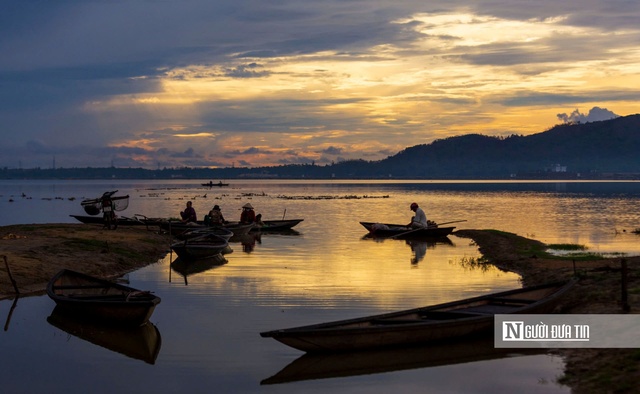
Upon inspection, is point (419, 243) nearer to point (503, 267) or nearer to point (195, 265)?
point (503, 267)

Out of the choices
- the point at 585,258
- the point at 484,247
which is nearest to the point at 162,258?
the point at 484,247

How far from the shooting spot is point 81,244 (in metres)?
30.9

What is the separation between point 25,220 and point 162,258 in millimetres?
42370

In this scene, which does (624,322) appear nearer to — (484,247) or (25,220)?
(484,247)

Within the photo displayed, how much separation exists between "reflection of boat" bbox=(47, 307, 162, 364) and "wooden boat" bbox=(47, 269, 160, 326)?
194 millimetres

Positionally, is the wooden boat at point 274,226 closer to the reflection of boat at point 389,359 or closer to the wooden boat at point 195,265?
the wooden boat at point 195,265

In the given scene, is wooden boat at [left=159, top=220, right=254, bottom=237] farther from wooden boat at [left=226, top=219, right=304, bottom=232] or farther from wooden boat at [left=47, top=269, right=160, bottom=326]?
wooden boat at [left=47, top=269, right=160, bottom=326]

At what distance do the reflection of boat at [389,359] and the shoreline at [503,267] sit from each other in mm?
1486

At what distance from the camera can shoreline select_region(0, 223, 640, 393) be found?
13062mm

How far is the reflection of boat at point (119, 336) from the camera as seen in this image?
16.2 metres

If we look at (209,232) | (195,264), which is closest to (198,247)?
(195,264)

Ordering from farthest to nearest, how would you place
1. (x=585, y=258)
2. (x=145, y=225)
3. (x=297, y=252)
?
(x=145, y=225)
(x=297, y=252)
(x=585, y=258)

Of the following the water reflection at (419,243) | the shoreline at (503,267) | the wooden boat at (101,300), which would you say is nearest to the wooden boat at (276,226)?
the water reflection at (419,243)

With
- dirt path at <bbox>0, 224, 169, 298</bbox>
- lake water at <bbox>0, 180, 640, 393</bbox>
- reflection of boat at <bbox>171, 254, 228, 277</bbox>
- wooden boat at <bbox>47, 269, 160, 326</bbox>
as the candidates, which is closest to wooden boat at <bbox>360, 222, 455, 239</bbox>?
lake water at <bbox>0, 180, 640, 393</bbox>
